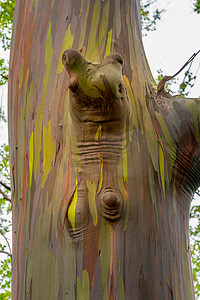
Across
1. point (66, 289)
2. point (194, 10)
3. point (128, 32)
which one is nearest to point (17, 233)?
point (66, 289)

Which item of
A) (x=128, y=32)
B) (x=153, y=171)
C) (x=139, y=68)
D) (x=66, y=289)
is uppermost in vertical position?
(x=128, y=32)

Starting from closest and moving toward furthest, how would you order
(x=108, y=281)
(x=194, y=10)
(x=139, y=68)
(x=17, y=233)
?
(x=108, y=281) < (x=17, y=233) < (x=139, y=68) < (x=194, y=10)

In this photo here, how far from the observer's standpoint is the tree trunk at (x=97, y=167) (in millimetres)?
1291

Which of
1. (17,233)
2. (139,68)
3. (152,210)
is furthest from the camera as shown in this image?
(139,68)

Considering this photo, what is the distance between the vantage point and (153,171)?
1.46m

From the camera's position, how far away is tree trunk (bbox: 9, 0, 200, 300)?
1291 millimetres

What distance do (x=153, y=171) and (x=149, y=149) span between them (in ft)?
0.27

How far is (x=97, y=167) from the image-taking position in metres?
1.37

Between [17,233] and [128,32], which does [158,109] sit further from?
[17,233]

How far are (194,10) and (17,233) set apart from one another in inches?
200

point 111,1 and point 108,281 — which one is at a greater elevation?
point 111,1

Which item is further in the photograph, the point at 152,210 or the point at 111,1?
the point at 111,1

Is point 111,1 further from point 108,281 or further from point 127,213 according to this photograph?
point 108,281

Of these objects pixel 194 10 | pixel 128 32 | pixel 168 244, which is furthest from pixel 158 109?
pixel 194 10
